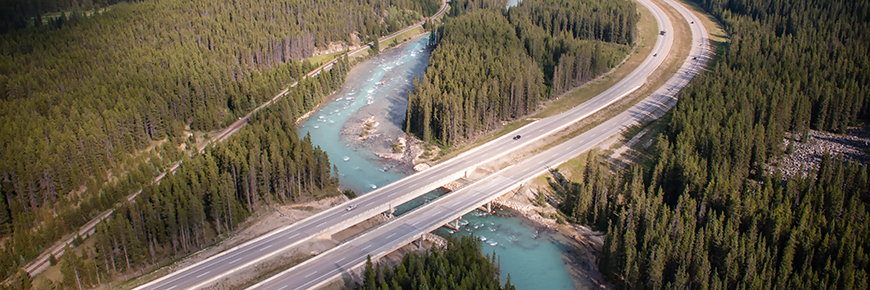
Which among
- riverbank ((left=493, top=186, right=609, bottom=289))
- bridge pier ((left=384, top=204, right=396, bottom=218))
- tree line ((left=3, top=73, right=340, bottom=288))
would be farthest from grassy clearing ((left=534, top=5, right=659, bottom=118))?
tree line ((left=3, top=73, right=340, bottom=288))

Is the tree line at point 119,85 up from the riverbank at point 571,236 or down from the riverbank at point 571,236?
up

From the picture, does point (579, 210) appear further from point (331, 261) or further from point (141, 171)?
point (141, 171)

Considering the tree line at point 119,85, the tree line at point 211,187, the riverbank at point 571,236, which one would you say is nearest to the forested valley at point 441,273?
the riverbank at point 571,236

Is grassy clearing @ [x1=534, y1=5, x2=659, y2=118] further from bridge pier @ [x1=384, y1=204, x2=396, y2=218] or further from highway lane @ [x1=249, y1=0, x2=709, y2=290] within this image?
bridge pier @ [x1=384, y1=204, x2=396, y2=218]

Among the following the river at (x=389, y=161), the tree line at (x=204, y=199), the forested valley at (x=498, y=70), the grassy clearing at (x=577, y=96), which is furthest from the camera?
the forested valley at (x=498, y=70)

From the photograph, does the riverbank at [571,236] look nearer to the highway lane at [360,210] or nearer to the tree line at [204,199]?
the highway lane at [360,210]

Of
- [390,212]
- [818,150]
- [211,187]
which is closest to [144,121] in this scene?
[211,187]

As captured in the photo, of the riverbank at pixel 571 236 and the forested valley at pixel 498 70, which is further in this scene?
the forested valley at pixel 498 70
